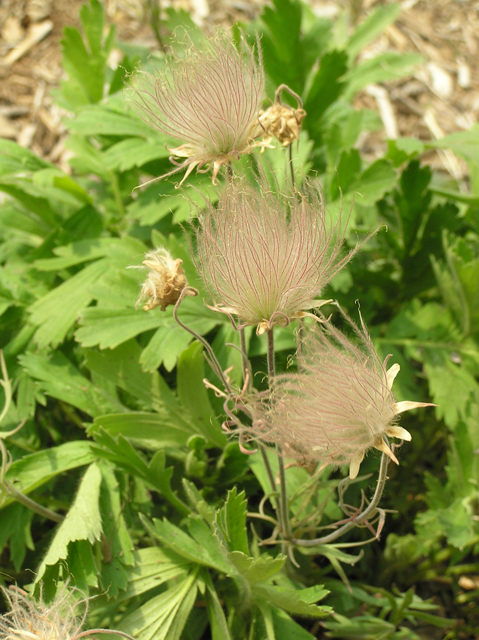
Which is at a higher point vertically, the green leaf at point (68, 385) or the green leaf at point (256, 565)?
the green leaf at point (68, 385)

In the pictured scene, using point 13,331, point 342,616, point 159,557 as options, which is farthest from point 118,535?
point 13,331

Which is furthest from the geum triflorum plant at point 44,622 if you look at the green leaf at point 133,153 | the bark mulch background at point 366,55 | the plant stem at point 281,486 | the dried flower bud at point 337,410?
the bark mulch background at point 366,55

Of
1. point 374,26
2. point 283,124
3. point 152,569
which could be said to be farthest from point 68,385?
point 374,26

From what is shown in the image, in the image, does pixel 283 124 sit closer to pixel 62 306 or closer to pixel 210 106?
pixel 210 106

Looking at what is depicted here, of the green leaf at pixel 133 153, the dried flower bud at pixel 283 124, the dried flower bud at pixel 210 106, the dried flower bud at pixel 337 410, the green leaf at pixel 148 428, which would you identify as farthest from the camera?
the green leaf at pixel 133 153

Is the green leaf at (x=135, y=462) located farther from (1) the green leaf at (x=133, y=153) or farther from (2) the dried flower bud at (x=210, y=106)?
(1) the green leaf at (x=133, y=153)

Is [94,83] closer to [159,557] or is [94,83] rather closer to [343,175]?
[343,175]
